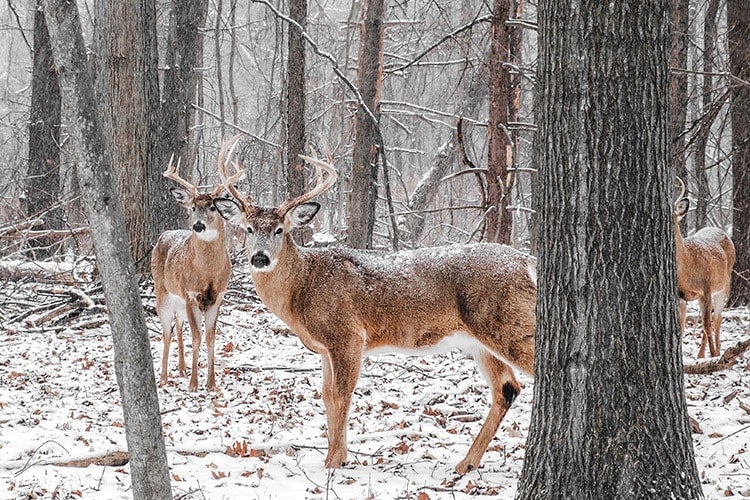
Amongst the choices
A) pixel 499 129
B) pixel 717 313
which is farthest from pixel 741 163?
pixel 499 129

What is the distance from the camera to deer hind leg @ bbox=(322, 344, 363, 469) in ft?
19.1

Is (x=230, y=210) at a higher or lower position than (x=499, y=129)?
lower

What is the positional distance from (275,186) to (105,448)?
14.0 m

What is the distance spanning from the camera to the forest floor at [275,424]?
5137 millimetres

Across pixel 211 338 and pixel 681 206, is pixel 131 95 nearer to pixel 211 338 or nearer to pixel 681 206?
pixel 211 338

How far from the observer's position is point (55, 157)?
52.0 feet

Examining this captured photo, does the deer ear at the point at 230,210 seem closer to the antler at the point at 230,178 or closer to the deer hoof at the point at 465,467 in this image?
the antler at the point at 230,178

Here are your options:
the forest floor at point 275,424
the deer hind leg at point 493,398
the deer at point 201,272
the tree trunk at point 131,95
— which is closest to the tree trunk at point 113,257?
the forest floor at point 275,424

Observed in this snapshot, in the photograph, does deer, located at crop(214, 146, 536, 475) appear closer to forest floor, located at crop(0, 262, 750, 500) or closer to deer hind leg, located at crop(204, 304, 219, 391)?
forest floor, located at crop(0, 262, 750, 500)

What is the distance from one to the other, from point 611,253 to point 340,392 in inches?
113

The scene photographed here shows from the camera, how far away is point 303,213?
6809 mm

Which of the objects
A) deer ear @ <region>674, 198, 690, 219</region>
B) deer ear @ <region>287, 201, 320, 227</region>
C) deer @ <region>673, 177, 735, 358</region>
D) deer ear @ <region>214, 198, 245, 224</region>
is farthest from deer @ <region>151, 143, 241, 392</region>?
deer ear @ <region>674, 198, 690, 219</region>

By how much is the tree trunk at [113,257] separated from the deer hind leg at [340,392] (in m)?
→ 1.96

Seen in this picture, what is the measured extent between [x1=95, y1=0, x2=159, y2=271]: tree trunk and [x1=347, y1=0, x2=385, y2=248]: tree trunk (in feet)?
9.51
